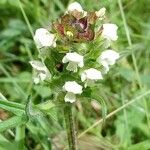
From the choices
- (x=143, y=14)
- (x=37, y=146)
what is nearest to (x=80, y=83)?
(x=37, y=146)

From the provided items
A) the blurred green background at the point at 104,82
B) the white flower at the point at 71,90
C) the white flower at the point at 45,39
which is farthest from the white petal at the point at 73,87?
the blurred green background at the point at 104,82

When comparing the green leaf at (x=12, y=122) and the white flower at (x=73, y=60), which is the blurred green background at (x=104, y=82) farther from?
the white flower at (x=73, y=60)

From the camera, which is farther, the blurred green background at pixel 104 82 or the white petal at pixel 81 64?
the blurred green background at pixel 104 82

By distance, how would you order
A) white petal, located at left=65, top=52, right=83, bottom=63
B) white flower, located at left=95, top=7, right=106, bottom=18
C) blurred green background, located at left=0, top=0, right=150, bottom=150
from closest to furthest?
white petal, located at left=65, top=52, right=83, bottom=63
white flower, located at left=95, top=7, right=106, bottom=18
blurred green background, located at left=0, top=0, right=150, bottom=150

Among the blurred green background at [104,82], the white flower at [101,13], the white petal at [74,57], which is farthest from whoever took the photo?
the blurred green background at [104,82]

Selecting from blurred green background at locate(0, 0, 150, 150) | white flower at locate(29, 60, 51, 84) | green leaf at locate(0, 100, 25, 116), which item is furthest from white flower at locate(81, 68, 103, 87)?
blurred green background at locate(0, 0, 150, 150)

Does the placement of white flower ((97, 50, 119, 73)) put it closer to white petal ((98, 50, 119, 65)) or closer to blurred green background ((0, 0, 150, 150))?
white petal ((98, 50, 119, 65))

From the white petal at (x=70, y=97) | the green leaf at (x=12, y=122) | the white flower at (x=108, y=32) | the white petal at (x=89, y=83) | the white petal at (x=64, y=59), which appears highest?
the white flower at (x=108, y=32)
